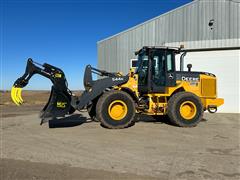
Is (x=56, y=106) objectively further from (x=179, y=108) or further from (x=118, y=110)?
(x=179, y=108)

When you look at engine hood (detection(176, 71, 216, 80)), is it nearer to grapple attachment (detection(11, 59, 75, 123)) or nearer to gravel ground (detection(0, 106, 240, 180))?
gravel ground (detection(0, 106, 240, 180))

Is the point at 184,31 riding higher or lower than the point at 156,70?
higher

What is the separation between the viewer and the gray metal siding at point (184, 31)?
14555 millimetres

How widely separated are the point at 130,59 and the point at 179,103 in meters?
6.50

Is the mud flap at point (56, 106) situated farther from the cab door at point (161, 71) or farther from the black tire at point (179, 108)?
the black tire at point (179, 108)

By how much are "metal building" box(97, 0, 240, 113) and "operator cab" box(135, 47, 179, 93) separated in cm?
469

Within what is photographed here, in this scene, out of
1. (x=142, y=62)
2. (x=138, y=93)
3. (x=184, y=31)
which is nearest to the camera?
(x=138, y=93)

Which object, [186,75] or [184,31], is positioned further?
[184,31]

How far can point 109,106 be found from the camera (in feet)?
31.6

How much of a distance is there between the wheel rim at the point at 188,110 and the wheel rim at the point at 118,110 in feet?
6.47

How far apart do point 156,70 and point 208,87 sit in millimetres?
2021

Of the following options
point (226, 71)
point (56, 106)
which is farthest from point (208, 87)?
point (56, 106)

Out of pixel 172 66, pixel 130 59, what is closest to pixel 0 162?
pixel 172 66

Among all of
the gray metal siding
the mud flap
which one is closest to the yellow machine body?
the mud flap
